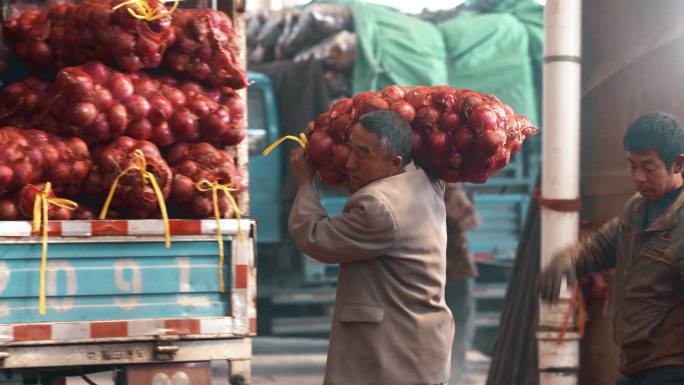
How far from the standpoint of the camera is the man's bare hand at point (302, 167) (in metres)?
4.25

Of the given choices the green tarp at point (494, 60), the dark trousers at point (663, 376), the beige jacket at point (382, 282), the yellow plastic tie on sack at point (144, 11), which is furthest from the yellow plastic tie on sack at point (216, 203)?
the green tarp at point (494, 60)

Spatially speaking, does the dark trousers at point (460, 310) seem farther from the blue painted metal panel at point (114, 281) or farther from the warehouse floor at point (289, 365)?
the blue painted metal panel at point (114, 281)

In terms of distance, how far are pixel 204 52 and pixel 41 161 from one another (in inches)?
35.3

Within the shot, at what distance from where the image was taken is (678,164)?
4.51 meters

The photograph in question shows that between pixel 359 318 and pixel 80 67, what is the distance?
70.0 inches

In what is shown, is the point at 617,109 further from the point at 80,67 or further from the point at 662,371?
the point at 80,67

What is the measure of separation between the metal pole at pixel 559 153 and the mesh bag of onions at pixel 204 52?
6.21 feet

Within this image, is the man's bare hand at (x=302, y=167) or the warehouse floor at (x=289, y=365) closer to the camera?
the man's bare hand at (x=302, y=167)

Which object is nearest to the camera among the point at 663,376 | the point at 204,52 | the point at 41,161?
the point at 663,376

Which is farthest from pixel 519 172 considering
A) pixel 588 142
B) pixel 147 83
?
pixel 147 83

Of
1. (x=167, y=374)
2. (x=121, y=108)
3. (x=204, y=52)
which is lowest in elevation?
(x=167, y=374)

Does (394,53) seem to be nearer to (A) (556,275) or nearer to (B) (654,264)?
(A) (556,275)

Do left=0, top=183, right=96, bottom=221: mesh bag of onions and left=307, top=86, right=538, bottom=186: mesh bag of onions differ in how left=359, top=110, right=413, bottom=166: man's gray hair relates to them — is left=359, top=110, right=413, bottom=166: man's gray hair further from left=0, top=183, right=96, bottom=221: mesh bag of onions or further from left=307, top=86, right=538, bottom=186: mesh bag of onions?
left=0, top=183, right=96, bottom=221: mesh bag of onions

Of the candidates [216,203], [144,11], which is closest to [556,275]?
[216,203]
